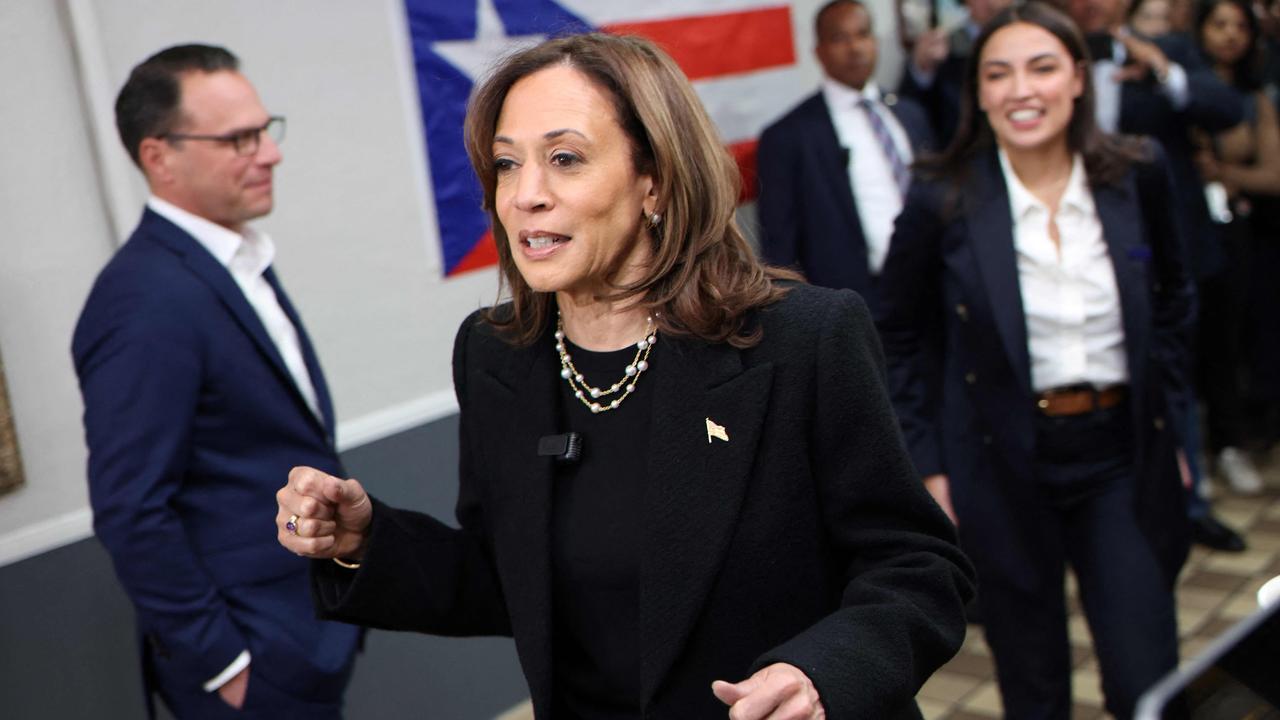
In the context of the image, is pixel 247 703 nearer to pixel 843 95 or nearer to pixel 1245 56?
pixel 843 95

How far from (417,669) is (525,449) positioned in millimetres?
2431

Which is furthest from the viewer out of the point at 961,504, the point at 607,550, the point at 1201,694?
the point at 961,504

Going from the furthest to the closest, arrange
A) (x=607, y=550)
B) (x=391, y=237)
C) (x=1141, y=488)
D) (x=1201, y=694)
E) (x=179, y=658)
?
(x=391, y=237), (x=1141, y=488), (x=179, y=658), (x=607, y=550), (x=1201, y=694)

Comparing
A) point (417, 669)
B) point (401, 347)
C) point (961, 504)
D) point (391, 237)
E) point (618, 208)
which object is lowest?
point (417, 669)

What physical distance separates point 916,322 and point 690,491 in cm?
171

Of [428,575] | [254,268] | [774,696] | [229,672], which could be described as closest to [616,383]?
[428,575]

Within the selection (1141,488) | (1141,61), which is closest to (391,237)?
(1141,488)

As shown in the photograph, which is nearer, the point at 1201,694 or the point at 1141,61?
the point at 1201,694

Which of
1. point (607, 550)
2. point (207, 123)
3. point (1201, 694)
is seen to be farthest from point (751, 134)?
point (1201, 694)

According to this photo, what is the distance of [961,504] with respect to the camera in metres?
3.44

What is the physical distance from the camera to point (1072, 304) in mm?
3275

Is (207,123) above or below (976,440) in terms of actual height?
above

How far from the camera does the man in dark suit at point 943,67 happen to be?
6.00 metres

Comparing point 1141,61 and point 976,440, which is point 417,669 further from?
point 1141,61
